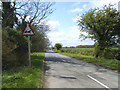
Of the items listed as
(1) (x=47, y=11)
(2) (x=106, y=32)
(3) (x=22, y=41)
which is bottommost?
(3) (x=22, y=41)

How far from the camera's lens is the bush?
24.5 feet

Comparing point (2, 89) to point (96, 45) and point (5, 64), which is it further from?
point (96, 45)

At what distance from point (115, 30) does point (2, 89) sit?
19.5 m

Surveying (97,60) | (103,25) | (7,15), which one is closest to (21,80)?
(7,15)

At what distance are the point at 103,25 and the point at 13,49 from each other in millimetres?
15591

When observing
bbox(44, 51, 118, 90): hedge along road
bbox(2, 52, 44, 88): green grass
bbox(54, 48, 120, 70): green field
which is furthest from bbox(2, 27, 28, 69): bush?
bbox(54, 48, 120, 70): green field

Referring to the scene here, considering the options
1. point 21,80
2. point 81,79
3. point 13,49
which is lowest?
point 81,79

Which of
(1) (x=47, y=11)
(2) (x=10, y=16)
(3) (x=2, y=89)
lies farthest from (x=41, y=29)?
(3) (x=2, y=89)

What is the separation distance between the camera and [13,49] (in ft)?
27.2

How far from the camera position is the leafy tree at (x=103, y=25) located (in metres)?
18.3

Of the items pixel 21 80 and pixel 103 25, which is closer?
pixel 21 80

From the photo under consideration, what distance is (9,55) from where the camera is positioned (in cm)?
784

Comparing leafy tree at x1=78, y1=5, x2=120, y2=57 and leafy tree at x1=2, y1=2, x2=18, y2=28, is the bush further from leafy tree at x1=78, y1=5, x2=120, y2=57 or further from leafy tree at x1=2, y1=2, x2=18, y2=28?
leafy tree at x1=78, y1=5, x2=120, y2=57

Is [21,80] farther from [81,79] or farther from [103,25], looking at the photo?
[103,25]
